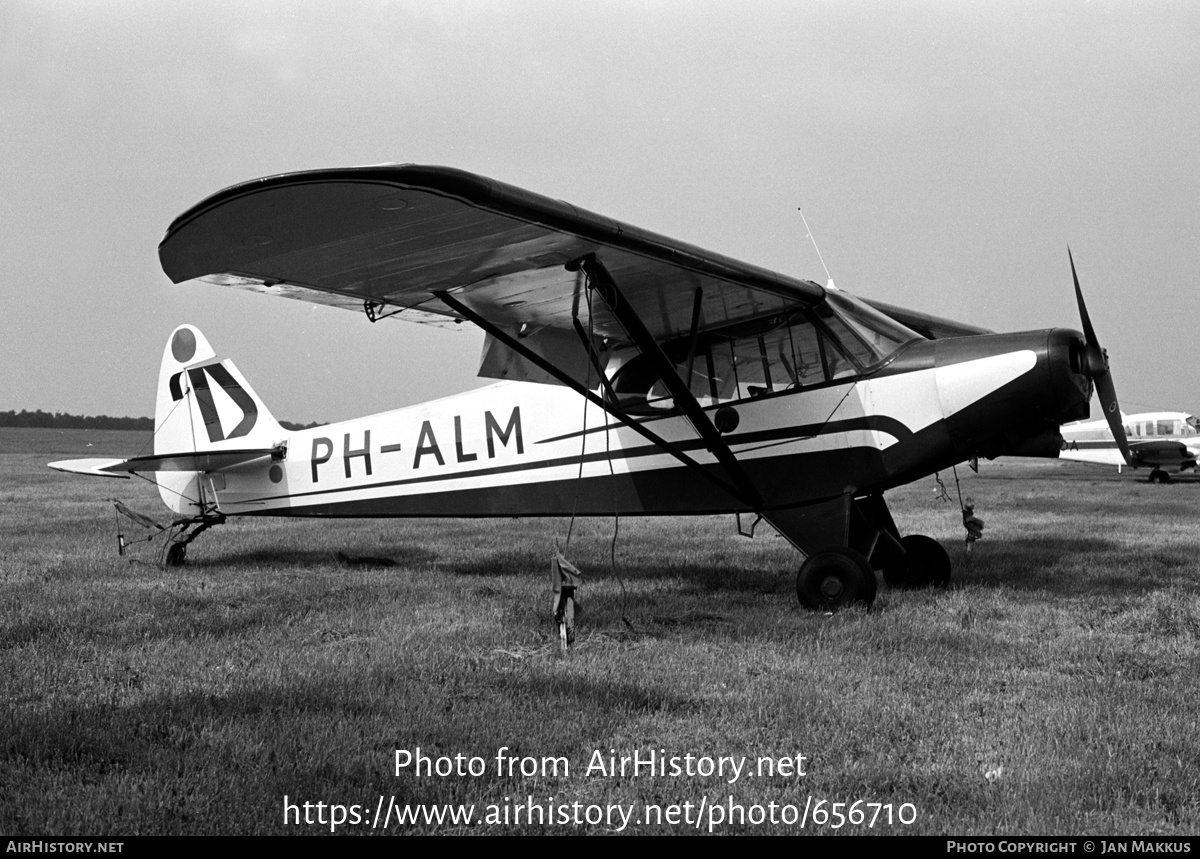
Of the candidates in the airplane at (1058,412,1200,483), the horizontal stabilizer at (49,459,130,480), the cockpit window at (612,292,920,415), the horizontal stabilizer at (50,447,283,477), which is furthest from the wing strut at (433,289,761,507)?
the airplane at (1058,412,1200,483)

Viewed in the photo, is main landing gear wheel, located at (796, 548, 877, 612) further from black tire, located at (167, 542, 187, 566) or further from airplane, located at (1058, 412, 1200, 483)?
airplane, located at (1058, 412, 1200, 483)

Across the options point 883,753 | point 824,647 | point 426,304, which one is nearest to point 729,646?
point 824,647

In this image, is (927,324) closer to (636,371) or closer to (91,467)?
(636,371)

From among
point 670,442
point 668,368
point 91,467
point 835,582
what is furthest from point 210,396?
point 835,582

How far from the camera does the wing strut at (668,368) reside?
607 cm

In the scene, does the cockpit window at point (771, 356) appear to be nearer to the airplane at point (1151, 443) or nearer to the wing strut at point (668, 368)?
the wing strut at point (668, 368)

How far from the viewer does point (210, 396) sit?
10594 millimetres

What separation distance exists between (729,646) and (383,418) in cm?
512

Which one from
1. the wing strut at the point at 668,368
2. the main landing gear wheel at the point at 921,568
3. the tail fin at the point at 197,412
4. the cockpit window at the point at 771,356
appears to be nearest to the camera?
the wing strut at the point at 668,368

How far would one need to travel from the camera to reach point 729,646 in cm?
541

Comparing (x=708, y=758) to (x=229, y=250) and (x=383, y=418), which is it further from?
(x=383, y=418)

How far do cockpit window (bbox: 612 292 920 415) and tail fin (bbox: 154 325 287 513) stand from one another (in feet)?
15.1

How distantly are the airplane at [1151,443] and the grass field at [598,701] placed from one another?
27.2 meters

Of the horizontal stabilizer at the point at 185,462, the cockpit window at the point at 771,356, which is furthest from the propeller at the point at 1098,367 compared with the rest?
the horizontal stabilizer at the point at 185,462
